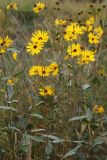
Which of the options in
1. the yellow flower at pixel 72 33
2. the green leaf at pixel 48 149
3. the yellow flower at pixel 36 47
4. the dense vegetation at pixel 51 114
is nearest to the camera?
the green leaf at pixel 48 149

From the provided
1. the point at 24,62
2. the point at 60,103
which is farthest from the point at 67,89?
the point at 24,62

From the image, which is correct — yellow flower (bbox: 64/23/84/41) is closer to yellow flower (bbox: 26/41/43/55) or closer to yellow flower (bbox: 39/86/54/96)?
yellow flower (bbox: 26/41/43/55)

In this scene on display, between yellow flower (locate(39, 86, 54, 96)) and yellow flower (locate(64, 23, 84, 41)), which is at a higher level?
yellow flower (locate(64, 23, 84, 41))

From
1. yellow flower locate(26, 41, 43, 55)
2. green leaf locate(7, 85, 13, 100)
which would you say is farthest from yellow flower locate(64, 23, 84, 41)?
green leaf locate(7, 85, 13, 100)

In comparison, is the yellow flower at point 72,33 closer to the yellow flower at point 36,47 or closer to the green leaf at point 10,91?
the yellow flower at point 36,47

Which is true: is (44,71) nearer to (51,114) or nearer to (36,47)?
(36,47)

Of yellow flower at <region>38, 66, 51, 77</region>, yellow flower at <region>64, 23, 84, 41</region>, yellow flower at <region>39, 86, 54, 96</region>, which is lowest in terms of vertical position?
yellow flower at <region>39, 86, 54, 96</region>

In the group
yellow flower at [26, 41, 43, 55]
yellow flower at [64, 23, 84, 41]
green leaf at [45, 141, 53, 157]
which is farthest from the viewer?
yellow flower at [64, 23, 84, 41]

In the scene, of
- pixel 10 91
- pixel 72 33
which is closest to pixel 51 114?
pixel 10 91

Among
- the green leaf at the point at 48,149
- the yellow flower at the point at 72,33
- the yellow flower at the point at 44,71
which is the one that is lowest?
the green leaf at the point at 48,149

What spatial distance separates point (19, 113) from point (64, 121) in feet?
1.05

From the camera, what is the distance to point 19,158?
273 cm

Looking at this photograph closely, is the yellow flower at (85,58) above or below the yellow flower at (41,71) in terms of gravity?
above

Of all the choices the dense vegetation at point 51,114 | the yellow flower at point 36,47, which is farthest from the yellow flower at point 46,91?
the yellow flower at point 36,47
